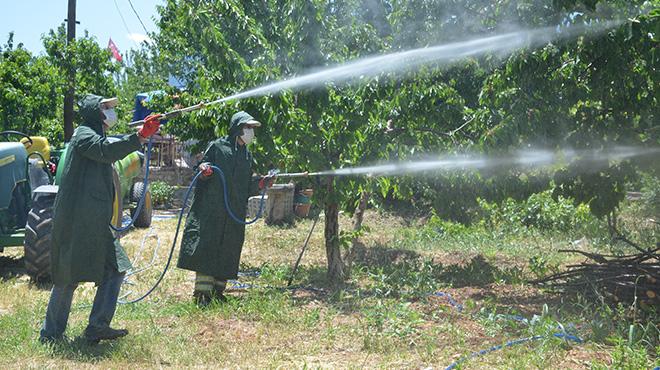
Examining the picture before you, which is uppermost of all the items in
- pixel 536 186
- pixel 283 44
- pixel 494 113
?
pixel 283 44

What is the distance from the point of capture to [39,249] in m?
7.50

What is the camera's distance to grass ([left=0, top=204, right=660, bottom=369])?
508 cm

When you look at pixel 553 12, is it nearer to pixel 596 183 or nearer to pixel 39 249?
pixel 596 183

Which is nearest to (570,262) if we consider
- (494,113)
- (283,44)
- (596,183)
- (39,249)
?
(596,183)

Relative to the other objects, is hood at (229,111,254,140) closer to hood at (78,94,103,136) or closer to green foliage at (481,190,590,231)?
hood at (78,94,103,136)

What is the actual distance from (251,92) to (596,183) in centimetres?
371

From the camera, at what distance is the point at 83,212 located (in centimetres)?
527

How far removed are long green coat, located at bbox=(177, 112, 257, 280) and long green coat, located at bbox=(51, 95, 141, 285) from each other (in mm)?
1345

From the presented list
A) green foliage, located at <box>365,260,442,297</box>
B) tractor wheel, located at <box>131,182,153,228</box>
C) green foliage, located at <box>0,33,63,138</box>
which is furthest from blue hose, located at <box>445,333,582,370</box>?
green foliage, located at <box>0,33,63,138</box>

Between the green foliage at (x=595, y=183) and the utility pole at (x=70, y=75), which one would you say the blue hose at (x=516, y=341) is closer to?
the green foliage at (x=595, y=183)

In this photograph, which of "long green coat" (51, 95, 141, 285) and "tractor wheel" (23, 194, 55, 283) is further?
"tractor wheel" (23, 194, 55, 283)

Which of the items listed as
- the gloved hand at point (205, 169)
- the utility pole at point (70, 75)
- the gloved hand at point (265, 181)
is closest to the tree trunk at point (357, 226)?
the gloved hand at point (265, 181)

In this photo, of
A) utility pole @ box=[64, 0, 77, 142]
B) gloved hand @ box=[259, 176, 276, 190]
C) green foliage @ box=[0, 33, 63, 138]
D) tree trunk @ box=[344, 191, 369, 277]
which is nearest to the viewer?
gloved hand @ box=[259, 176, 276, 190]

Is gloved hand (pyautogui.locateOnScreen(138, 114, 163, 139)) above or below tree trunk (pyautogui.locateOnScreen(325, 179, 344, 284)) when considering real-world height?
above
